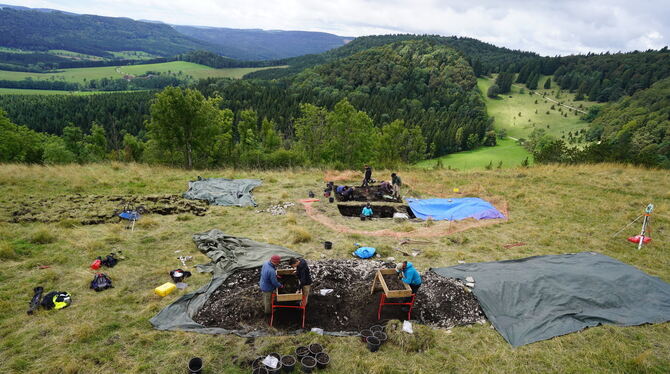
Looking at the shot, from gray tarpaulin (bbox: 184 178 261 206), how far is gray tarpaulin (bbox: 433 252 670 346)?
10.5 meters

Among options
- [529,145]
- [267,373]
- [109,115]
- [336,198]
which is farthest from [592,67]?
[109,115]

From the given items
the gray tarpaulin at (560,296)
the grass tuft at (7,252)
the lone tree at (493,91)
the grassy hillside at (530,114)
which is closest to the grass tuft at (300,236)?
the gray tarpaulin at (560,296)

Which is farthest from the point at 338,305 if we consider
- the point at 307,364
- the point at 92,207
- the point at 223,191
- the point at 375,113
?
the point at 375,113

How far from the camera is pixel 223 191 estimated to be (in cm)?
1650

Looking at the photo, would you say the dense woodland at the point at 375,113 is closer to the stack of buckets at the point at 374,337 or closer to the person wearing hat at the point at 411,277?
the person wearing hat at the point at 411,277

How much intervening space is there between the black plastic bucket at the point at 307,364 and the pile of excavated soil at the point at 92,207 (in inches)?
374

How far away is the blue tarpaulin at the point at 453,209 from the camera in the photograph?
14.7 metres

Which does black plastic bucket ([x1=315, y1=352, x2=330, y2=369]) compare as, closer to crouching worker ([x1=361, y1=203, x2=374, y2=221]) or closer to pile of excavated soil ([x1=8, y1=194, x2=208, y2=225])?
crouching worker ([x1=361, y1=203, x2=374, y2=221])

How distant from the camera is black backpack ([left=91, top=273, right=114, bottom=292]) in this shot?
7.87 meters

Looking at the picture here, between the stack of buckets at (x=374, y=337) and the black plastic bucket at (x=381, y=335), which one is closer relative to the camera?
the stack of buckets at (x=374, y=337)

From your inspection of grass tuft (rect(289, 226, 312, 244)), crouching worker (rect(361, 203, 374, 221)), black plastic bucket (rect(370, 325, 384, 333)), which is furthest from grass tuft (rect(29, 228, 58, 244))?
crouching worker (rect(361, 203, 374, 221))

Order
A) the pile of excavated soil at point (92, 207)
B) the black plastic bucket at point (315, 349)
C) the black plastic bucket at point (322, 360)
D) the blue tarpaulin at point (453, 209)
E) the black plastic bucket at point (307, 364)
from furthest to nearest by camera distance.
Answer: the blue tarpaulin at point (453, 209) < the pile of excavated soil at point (92, 207) < the black plastic bucket at point (315, 349) < the black plastic bucket at point (322, 360) < the black plastic bucket at point (307, 364)

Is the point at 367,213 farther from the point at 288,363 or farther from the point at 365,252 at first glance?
the point at 288,363

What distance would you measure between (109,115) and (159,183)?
94.4 metres
